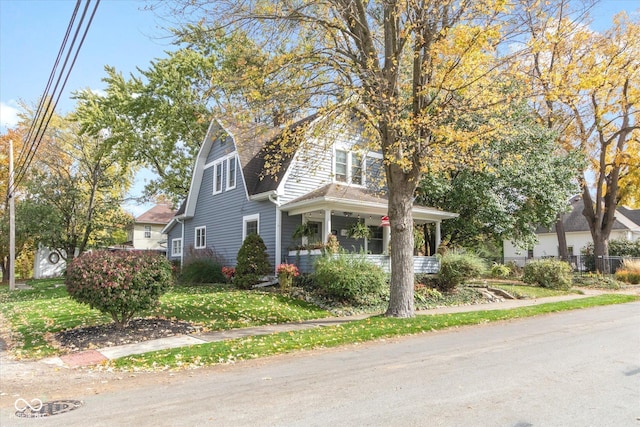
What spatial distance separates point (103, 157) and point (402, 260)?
2520 cm

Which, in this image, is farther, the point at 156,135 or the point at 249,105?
the point at 156,135

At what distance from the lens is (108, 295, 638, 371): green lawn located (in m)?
7.23

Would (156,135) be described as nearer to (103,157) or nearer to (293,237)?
(103,157)

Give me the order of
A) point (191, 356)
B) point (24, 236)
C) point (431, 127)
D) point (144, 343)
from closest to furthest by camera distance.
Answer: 1. point (191, 356)
2. point (144, 343)
3. point (431, 127)
4. point (24, 236)

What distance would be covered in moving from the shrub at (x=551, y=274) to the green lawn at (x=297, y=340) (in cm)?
828

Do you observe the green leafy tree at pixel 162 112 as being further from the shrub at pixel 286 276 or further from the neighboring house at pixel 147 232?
the neighboring house at pixel 147 232

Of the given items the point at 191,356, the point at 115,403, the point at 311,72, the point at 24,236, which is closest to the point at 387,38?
the point at 311,72

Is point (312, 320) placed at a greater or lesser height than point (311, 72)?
lesser

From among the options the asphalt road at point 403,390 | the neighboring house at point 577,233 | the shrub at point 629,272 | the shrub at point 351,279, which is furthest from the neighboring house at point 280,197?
the neighboring house at point 577,233

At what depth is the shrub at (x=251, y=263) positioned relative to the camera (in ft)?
56.0

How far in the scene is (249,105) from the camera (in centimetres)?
1147

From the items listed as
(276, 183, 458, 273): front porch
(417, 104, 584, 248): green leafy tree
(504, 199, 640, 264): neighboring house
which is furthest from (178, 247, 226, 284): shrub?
(504, 199, 640, 264): neighboring house

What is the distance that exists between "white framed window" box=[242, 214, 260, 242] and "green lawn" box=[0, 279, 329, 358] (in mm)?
4459

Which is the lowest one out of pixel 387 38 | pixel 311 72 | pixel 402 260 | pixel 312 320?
pixel 312 320
